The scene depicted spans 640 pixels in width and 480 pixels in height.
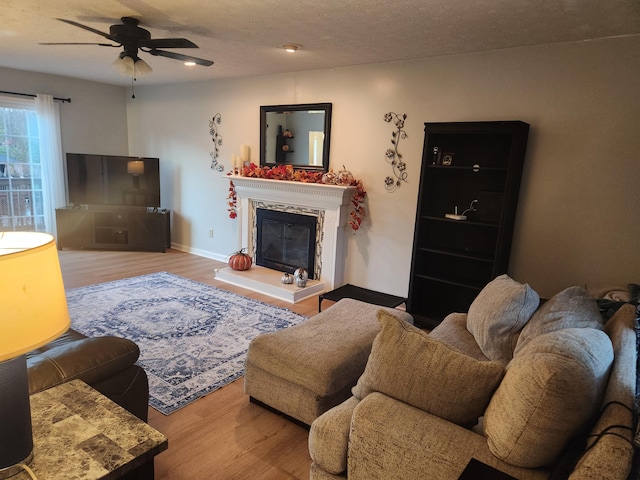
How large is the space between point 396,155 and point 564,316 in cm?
253

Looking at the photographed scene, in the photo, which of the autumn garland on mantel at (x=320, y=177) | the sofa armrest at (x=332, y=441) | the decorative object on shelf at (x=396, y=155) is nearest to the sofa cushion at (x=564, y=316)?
the sofa armrest at (x=332, y=441)

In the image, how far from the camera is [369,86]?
13.6 feet

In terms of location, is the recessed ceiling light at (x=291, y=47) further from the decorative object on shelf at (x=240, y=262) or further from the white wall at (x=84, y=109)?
the white wall at (x=84, y=109)

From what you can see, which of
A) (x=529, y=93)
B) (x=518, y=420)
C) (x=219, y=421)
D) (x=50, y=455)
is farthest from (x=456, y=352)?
(x=529, y=93)

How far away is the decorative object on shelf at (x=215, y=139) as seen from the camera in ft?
18.2

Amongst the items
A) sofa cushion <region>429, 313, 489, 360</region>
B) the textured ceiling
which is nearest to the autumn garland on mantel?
the textured ceiling

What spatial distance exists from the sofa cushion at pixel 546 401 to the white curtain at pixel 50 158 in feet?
21.5

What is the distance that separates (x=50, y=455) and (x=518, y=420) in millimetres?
1283

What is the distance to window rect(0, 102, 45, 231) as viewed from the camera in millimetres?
5590

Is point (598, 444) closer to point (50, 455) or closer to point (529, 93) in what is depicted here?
point (50, 455)

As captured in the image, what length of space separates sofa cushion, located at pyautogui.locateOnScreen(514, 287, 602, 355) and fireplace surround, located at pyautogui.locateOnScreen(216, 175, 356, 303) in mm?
2477

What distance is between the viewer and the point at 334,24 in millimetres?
2896

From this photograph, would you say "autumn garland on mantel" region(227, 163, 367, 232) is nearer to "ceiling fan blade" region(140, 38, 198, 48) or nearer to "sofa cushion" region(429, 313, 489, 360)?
"sofa cushion" region(429, 313, 489, 360)

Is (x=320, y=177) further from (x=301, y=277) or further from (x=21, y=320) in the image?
(x=21, y=320)
